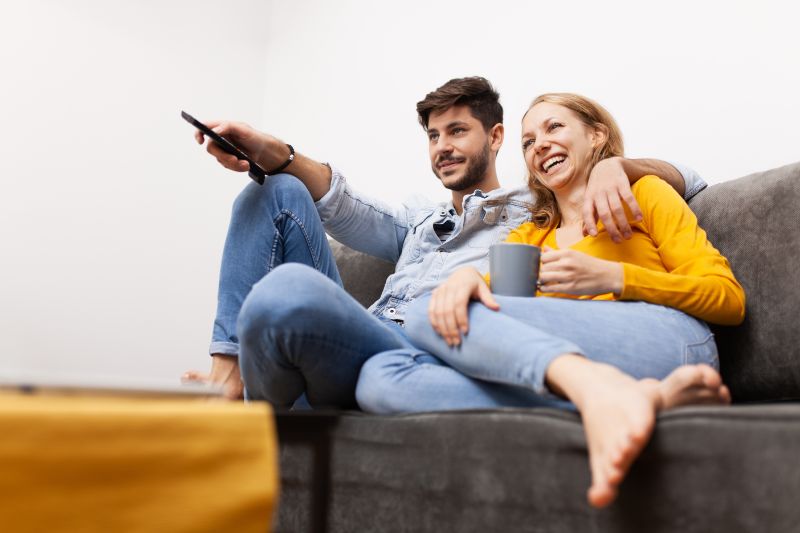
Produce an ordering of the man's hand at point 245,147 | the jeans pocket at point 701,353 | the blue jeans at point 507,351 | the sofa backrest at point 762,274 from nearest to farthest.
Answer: the blue jeans at point 507,351, the jeans pocket at point 701,353, the sofa backrest at point 762,274, the man's hand at point 245,147

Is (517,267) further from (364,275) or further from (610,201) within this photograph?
(364,275)

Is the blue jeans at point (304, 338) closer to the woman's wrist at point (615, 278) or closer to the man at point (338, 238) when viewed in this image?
the man at point (338, 238)

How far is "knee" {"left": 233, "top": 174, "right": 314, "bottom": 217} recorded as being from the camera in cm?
132

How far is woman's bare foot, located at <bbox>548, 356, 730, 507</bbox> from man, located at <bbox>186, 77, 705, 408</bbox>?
1.15 feet

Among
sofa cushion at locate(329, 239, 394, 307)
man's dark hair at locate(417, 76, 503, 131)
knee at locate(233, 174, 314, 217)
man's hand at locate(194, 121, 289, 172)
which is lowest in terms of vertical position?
sofa cushion at locate(329, 239, 394, 307)

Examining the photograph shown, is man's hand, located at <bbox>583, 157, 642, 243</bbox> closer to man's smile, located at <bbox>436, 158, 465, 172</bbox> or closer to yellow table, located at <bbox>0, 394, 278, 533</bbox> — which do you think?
man's smile, located at <bbox>436, 158, 465, 172</bbox>

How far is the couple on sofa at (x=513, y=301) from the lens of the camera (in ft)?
2.42

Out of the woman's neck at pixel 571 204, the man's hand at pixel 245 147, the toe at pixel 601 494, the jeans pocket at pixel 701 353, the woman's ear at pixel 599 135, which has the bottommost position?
the toe at pixel 601 494

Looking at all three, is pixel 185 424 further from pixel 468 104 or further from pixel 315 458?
pixel 468 104

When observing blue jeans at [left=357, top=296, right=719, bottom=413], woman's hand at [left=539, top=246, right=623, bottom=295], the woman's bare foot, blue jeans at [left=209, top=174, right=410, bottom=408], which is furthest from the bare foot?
blue jeans at [left=209, top=174, right=410, bottom=408]

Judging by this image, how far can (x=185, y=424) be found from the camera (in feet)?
1.56

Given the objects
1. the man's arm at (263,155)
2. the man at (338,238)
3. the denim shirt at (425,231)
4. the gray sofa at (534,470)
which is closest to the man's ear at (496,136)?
the man at (338,238)

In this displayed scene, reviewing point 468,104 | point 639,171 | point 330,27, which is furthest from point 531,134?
point 330,27

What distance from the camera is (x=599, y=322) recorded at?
905mm
